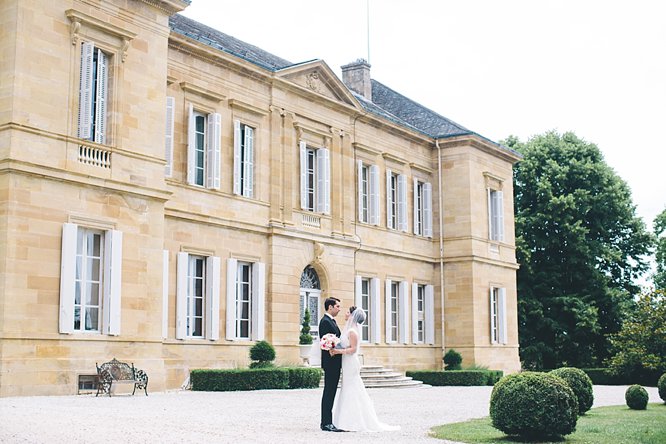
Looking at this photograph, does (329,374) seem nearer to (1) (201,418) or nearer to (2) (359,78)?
(1) (201,418)

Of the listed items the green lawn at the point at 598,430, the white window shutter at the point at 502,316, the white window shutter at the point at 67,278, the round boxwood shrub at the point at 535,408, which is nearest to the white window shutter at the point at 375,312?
the white window shutter at the point at 502,316

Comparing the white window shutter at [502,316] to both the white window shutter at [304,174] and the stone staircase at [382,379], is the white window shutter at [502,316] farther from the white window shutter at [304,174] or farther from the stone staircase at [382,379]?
the white window shutter at [304,174]

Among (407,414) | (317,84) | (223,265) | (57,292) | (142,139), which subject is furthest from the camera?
(317,84)

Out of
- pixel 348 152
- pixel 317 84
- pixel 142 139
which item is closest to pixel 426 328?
pixel 348 152

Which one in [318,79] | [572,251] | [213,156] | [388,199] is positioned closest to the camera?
[213,156]

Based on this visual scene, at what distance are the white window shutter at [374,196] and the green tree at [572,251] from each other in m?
10.8

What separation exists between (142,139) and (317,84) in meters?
9.00

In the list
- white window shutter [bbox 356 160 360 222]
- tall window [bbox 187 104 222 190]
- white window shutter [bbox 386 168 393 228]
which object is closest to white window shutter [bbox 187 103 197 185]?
tall window [bbox 187 104 222 190]

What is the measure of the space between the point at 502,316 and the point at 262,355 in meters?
14.6

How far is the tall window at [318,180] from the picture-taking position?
27453 millimetres

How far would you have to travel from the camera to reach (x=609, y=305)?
39.2 m

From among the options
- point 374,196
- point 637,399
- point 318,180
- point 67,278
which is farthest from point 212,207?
point 637,399

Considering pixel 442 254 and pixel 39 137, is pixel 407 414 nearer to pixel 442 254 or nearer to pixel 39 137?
pixel 39 137

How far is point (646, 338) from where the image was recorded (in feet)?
98.0
